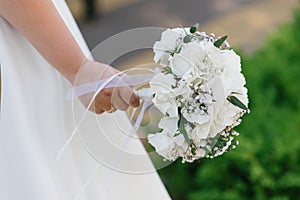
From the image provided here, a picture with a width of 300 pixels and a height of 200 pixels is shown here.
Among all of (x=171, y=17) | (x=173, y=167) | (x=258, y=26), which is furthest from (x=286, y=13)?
(x=173, y=167)

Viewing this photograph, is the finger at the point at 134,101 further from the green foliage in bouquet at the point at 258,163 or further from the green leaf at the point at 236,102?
the green foliage in bouquet at the point at 258,163

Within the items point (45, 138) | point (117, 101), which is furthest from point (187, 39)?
point (45, 138)

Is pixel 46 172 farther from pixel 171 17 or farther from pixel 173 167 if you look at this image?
pixel 171 17

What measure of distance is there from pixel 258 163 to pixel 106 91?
1090 mm

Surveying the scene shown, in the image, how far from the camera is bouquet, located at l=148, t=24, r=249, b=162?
0.96 m

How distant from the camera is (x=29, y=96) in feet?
3.69

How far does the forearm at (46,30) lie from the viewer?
1.00 meters

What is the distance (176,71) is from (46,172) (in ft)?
1.01

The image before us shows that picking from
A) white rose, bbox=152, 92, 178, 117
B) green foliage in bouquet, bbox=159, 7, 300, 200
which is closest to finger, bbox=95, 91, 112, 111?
white rose, bbox=152, 92, 178, 117

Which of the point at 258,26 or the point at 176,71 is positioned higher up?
the point at 258,26

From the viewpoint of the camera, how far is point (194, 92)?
3.15ft

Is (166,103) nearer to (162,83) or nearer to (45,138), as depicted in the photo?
(162,83)

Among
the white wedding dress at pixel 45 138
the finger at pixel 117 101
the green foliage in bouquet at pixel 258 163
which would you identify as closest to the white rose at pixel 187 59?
the finger at pixel 117 101

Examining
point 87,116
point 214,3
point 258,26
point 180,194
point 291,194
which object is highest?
point 214,3
